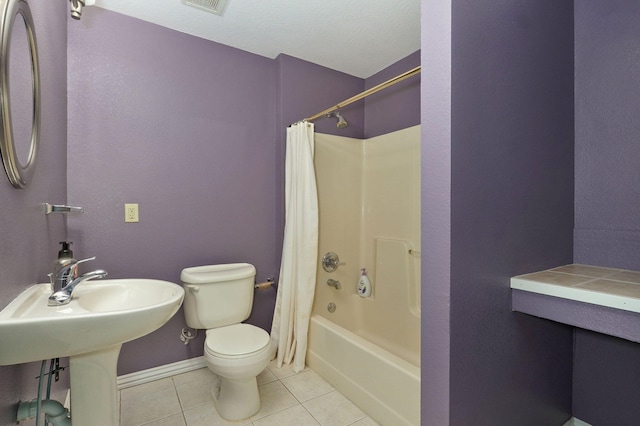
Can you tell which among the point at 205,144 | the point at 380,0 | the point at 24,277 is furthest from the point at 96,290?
the point at 380,0

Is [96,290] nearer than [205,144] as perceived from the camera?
Yes

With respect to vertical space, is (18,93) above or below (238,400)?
above

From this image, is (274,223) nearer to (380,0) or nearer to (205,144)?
(205,144)

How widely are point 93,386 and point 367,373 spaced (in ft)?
4.03

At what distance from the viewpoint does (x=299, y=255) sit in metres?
2.10

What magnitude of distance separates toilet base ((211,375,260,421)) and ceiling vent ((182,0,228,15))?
7.00 feet

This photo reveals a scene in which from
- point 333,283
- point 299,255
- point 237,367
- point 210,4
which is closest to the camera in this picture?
point 237,367

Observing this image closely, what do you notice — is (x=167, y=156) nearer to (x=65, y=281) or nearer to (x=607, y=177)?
(x=65, y=281)

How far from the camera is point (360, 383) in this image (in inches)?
65.1

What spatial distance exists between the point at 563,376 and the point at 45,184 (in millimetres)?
2496

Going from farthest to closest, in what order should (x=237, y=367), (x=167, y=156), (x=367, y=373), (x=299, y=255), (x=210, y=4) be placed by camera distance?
1. (x=299, y=255)
2. (x=167, y=156)
3. (x=210, y=4)
4. (x=367, y=373)
5. (x=237, y=367)

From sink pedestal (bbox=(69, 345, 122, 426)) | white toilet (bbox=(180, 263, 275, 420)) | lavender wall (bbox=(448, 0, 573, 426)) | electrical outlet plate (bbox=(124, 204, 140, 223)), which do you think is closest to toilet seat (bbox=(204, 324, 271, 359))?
white toilet (bbox=(180, 263, 275, 420))

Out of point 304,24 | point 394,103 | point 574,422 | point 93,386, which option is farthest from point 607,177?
point 93,386

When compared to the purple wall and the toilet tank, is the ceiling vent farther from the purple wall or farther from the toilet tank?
the toilet tank
